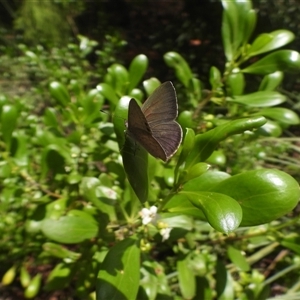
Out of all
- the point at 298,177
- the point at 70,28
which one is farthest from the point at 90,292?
the point at 70,28

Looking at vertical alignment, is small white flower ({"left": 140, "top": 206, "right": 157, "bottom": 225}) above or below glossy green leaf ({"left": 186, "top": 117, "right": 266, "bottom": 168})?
below

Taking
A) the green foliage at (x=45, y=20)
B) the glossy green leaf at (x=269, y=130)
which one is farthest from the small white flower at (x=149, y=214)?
the green foliage at (x=45, y=20)

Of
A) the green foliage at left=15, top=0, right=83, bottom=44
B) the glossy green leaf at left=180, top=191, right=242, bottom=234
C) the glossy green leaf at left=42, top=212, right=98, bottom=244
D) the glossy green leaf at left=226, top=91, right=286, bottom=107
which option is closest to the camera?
the glossy green leaf at left=180, top=191, right=242, bottom=234

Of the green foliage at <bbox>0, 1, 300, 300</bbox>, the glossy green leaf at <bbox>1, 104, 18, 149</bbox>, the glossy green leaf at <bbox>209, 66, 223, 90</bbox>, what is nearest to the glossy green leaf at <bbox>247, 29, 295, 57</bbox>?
the green foliage at <bbox>0, 1, 300, 300</bbox>

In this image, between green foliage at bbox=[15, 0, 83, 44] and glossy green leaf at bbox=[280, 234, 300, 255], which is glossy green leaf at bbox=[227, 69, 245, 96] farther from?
green foliage at bbox=[15, 0, 83, 44]

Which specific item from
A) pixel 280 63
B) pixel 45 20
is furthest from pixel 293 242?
pixel 45 20

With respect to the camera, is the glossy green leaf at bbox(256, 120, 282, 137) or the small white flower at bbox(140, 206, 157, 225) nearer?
the small white flower at bbox(140, 206, 157, 225)

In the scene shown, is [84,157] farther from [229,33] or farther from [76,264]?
[229,33]
